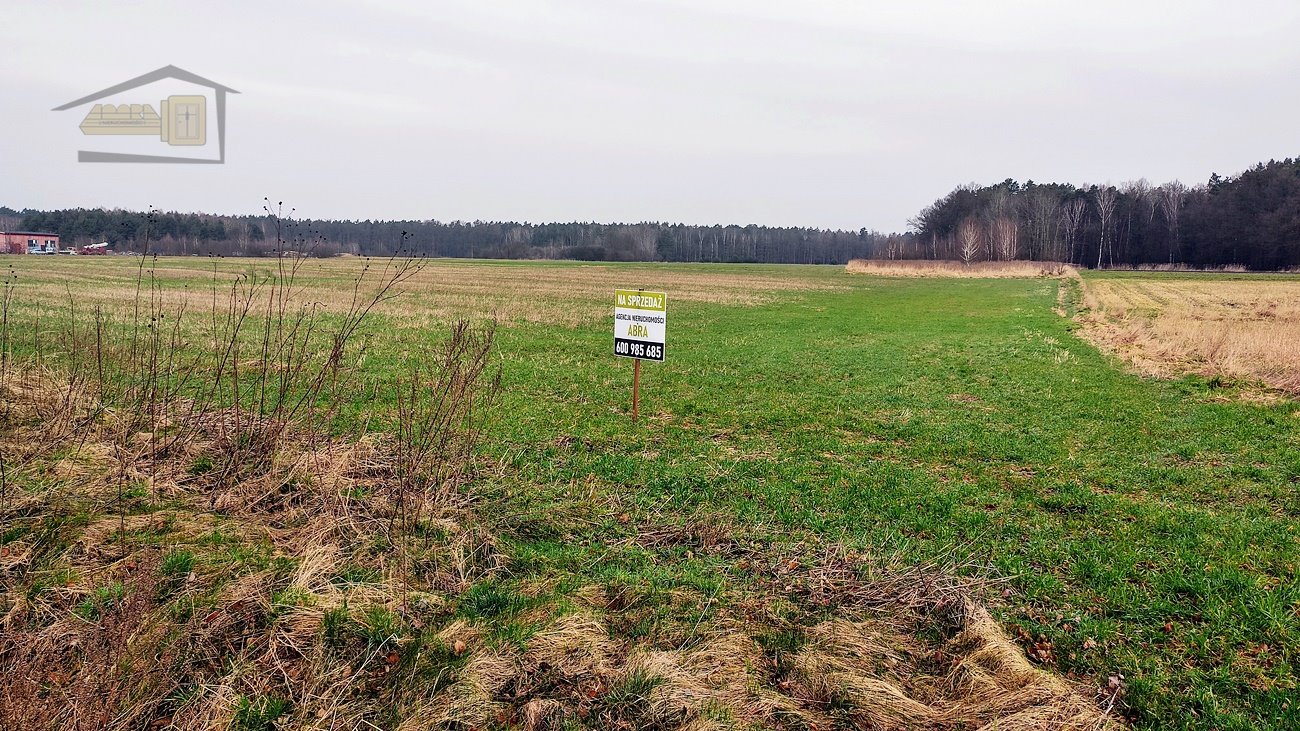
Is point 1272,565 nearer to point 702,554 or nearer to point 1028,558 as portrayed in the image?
point 1028,558

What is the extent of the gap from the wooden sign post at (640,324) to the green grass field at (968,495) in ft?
3.25

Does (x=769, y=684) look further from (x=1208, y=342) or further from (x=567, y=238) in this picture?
(x=567, y=238)

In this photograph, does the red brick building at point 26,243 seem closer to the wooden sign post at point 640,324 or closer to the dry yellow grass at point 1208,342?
the wooden sign post at point 640,324

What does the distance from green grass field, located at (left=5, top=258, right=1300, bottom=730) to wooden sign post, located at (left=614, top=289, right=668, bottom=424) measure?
99 cm

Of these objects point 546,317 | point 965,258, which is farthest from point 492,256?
point 546,317

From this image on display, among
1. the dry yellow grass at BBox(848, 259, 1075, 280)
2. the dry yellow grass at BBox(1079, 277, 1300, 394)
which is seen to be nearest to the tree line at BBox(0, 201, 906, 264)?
the dry yellow grass at BBox(848, 259, 1075, 280)

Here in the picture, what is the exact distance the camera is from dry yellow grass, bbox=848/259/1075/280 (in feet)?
220

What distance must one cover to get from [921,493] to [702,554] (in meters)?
2.66

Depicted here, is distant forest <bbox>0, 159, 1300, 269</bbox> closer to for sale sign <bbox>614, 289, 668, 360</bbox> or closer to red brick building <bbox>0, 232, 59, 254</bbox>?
red brick building <bbox>0, 232, 59, 254</bbox>

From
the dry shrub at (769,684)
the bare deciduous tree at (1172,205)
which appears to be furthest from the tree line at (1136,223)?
the dry shrub at (769,684)

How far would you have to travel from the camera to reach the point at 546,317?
927 inches

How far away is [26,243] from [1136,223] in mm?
140258

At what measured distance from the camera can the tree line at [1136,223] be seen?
7912 centimetres

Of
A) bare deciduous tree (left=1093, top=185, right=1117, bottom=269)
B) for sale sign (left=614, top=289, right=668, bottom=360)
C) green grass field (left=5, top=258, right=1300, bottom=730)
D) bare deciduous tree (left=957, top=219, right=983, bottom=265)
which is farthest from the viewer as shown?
bare deciduous tree (left=1093, top=185, right=1117, bottom=269)
